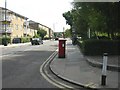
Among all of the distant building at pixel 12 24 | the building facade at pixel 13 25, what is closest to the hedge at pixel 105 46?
the building facade at pixel 13 25

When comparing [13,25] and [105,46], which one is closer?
[105,46]

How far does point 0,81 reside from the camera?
11.2m

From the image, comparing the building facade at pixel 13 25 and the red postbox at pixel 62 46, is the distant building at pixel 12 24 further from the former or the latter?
the red postbox at pixel 62 46

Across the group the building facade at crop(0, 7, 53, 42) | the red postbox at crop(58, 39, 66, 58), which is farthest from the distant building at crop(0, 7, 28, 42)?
the red postbox at crop(58, 39, 66, 58)

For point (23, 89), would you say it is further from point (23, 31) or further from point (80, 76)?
point (23, 31)

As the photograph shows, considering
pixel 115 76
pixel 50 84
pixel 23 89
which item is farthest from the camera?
pixel 115 76

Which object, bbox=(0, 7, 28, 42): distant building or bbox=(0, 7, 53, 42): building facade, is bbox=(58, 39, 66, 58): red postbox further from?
bbox=(0, 7, 28, 42): distant building

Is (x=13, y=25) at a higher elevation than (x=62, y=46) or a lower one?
higher

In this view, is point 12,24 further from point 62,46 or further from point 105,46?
point 105,46

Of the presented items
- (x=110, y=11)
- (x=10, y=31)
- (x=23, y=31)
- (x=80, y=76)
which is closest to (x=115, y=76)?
(x=80, y=76)

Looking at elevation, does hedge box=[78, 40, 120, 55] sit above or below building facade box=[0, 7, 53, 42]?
below

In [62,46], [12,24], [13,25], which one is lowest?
[62,46]

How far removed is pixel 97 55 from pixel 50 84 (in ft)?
36.4

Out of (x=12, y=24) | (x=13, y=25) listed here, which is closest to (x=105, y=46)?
(x=12, y=24)
